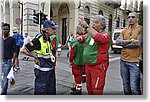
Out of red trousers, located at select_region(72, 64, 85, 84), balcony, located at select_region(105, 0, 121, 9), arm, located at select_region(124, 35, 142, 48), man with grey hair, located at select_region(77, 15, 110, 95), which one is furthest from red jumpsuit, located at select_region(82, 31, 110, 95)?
balcony, located at select_region(105, 0, 121, 9)

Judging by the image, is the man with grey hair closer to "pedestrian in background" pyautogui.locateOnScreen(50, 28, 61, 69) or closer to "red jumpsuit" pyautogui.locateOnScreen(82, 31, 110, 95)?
"red jumpsuit" pyautogui.locateOnScreen(82, 31, 110, 95)

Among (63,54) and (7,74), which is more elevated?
(63,54)

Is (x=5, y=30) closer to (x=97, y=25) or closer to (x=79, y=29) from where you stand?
(x=79, y=29)

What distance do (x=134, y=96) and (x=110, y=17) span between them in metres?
0.78

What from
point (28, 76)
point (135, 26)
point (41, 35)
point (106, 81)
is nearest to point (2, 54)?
point (28, 76)

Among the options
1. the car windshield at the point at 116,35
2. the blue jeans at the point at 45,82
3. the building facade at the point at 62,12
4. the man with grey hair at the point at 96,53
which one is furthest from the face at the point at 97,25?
the blue jeans at the point at 45,82

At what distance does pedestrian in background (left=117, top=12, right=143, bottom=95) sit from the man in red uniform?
359mm

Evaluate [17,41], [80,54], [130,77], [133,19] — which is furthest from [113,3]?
[17,41]

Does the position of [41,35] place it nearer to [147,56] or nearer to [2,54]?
[2,54]

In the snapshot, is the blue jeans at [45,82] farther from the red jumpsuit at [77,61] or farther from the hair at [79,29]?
the hair at [79,29]

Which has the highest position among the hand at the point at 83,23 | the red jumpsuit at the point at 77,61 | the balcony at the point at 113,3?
the balcony at the point at 113,3

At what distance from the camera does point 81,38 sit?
1.76 m

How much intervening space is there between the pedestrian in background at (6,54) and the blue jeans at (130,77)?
102 centimetres

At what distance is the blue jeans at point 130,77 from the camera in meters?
1.80
